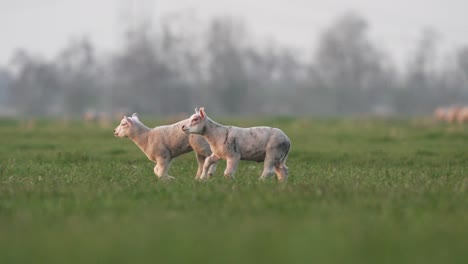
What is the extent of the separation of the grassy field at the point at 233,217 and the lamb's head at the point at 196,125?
1.02 metres

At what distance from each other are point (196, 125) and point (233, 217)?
16.2 ft

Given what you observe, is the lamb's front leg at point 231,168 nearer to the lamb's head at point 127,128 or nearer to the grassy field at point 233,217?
the grassy field at point 233,217

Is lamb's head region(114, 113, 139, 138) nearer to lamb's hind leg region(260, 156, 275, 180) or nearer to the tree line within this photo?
lamb's hind leg region(260, 156, 275, 180)

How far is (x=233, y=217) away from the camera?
26.7 feet

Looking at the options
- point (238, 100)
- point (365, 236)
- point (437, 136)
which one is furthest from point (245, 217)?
point (238, 100)

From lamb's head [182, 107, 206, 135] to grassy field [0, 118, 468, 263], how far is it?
1.02 meters

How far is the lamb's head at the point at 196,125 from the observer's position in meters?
12.9

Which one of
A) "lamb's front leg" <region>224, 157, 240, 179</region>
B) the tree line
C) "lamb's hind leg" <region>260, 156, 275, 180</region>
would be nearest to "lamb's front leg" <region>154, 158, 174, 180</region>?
"lamb's front leg" <region>224, 157, 240, 179</region>

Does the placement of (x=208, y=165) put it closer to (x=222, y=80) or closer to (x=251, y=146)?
(x=251, y=146)

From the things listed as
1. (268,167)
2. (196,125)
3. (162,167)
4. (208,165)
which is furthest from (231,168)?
(162,167)

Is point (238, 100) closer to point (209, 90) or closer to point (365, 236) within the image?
point (209, 90)

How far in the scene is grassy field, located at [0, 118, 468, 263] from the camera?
6.11 metres

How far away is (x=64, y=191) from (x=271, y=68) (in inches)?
4760

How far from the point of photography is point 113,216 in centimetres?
814
